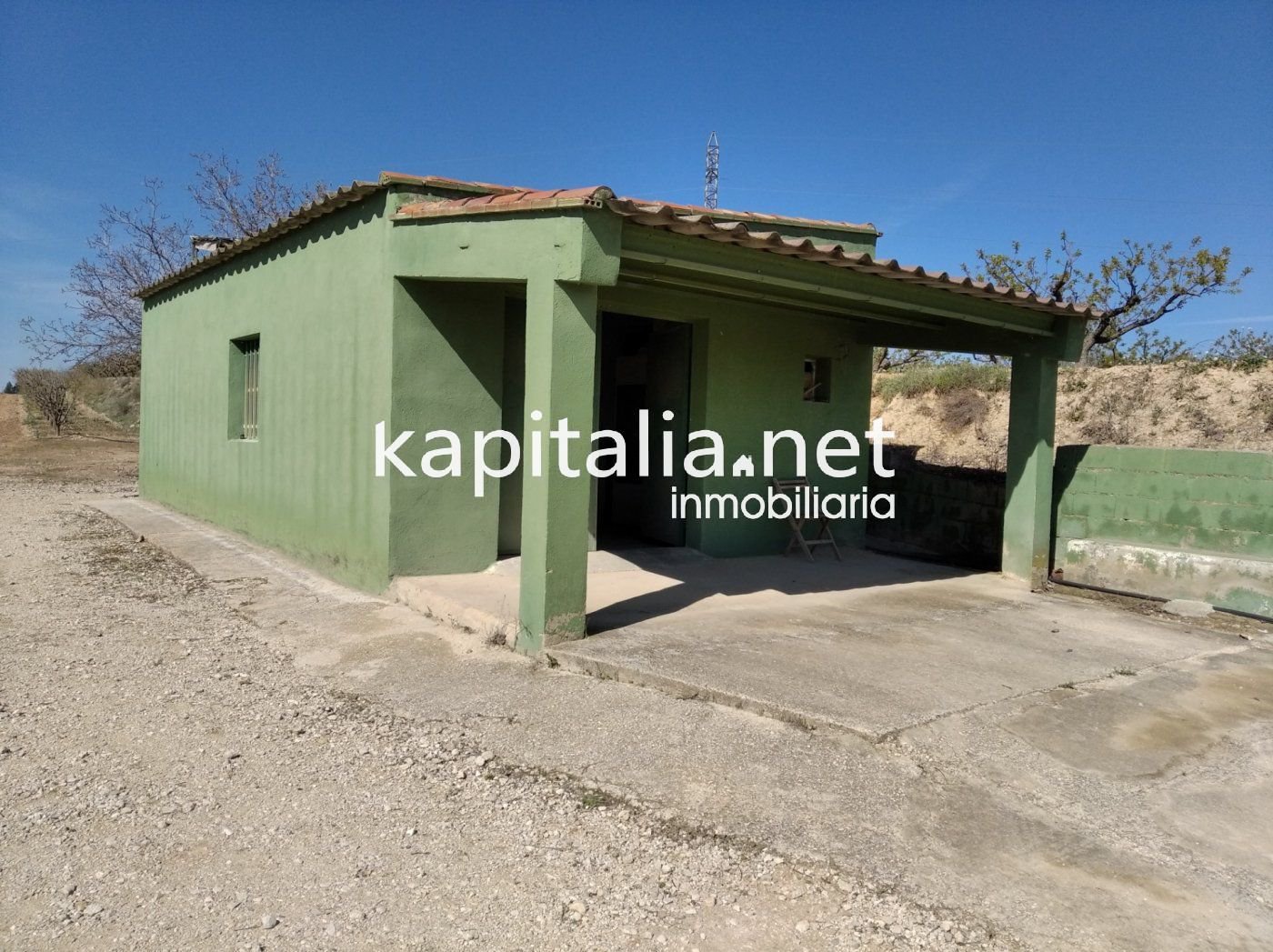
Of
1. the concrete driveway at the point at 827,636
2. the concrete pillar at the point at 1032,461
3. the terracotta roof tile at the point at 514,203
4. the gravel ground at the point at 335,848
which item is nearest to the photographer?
the gravel ground at the point at 335,848

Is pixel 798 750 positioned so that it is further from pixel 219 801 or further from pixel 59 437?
pixel 59 437

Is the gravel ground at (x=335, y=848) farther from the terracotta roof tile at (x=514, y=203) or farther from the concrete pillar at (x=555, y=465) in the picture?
the terracotta roof tile at (x=514, y=203)

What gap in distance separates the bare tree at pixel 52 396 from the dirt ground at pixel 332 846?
25807 mm

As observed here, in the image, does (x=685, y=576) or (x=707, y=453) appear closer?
(x=685, y=576)

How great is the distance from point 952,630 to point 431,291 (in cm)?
474

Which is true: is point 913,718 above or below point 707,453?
below

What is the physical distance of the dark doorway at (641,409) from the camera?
340 inches

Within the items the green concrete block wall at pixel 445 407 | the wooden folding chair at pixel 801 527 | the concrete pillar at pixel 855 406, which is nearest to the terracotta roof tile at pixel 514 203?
the green concrete block wall at pixel 445 407

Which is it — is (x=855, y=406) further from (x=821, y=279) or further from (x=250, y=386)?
(x=250, y=386)

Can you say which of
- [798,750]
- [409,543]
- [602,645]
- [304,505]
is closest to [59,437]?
[304,505]

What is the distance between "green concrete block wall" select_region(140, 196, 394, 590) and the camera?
22.3 feet

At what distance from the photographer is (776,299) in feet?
25.0

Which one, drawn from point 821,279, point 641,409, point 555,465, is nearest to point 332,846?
point 555,465

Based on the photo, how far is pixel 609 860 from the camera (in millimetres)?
2875
